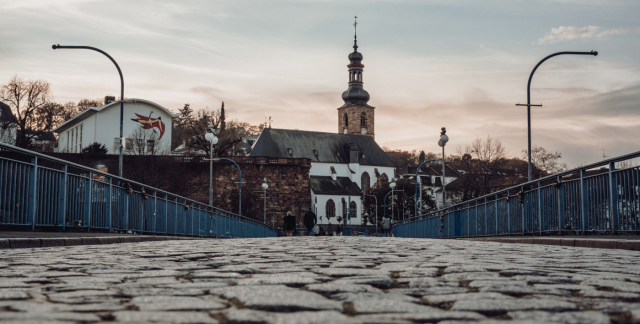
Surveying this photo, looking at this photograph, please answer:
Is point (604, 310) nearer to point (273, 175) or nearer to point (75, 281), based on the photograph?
point (75, 281)

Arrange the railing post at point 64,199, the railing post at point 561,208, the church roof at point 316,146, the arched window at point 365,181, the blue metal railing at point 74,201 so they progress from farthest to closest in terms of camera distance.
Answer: the arched window at point 365,181 → the church roof at point 316,146 → the railing post at point 561,208 → the railing post at point 64,199 → the blue metal railing at point 74,201

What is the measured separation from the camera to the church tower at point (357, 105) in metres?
118

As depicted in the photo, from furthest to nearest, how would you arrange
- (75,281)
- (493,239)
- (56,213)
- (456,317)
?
1. (493,239)
2. (56,213)
3. (75,281)
4. (456,317)

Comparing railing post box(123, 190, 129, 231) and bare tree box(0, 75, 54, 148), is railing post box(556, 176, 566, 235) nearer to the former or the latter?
railing post box(123, 190, 129, 231)

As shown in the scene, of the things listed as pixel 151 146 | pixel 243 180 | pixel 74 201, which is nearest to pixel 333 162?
pixel 243 180

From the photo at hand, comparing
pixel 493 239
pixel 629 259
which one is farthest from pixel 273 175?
pixel 629 259

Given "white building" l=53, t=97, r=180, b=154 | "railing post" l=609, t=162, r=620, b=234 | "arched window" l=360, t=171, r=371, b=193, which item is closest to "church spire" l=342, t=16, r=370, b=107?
"arched window" l=360, t=171, r=371, b=193

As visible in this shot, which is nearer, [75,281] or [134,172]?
[75,281]

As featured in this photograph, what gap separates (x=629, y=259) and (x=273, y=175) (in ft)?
228

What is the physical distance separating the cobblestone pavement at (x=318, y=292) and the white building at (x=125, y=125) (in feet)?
189

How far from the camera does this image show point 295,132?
106 metres

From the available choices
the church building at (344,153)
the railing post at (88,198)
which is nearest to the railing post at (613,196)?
the railing post at (88,198)

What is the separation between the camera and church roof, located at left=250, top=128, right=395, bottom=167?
327 feet

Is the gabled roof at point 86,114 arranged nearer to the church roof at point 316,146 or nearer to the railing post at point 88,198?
the church roof at point 316,146
